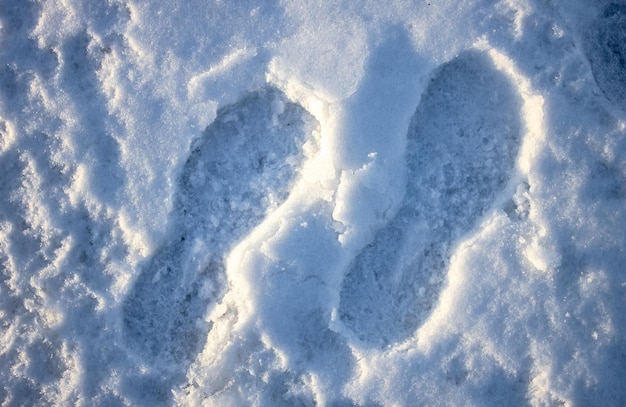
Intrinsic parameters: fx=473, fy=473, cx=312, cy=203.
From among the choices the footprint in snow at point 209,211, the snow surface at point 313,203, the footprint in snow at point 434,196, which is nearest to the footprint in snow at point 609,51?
the snow surface at point 313,203

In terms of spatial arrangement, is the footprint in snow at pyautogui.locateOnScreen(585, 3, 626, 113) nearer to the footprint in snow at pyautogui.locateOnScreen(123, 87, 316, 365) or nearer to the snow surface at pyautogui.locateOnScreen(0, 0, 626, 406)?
the snow surface at pyautogui.locateOnScreen(0, 0, 626, 406)

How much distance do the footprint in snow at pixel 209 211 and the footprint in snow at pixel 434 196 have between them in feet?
1.34

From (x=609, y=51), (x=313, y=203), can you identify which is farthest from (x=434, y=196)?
(x=609, y=51)

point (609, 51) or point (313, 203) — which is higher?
point (609, 51)

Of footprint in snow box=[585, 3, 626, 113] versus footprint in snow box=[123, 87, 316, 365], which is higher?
footprint in snow box=[585, 3, 626, 113]

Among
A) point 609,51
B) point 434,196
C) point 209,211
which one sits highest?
point 609,51

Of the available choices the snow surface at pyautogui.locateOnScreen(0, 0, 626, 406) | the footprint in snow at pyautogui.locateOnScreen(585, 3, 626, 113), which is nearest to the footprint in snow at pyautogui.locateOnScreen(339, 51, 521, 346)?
the snow surface at pyautogui.locateOnScreen(0, 0, 626, 406)

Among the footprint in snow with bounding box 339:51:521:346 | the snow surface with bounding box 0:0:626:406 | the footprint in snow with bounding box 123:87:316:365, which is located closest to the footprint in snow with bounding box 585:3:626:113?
the snow surface with bounding box 0:0:626:406

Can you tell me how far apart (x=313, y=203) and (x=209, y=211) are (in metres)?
0.38

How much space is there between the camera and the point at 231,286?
1.65 metres

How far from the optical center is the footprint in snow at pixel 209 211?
5.50 feet

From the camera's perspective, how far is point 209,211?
1.69m

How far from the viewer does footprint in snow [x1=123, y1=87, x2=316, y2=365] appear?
168 cm

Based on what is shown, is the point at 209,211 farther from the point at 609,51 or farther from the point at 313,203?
the point at 609,51
